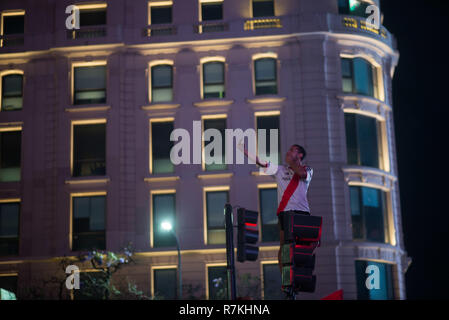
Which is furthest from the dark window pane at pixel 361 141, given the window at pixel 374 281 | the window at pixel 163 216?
the window at pixel 163 216

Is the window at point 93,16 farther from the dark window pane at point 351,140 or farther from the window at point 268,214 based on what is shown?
the dark window pane at point 351,140

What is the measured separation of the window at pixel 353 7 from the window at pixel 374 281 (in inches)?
540

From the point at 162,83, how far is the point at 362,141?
36.7ft

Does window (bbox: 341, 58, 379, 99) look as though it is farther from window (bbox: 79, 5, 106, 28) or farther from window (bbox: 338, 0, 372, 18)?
window (bbox: 79, 5, 106, 28)

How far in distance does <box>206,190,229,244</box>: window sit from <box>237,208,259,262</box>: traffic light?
25.4 metres

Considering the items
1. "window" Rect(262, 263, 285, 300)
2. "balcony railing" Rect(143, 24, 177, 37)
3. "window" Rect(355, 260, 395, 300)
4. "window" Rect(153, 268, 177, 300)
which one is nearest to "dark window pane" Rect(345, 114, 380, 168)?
"window" Rect(355, 260, 395, 300)

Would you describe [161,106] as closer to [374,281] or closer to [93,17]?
[93,17]

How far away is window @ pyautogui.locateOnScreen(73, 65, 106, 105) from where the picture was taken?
41.0 metres

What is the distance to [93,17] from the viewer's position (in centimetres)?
4203

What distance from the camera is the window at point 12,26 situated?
4212 cm

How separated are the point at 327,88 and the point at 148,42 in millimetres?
9898
